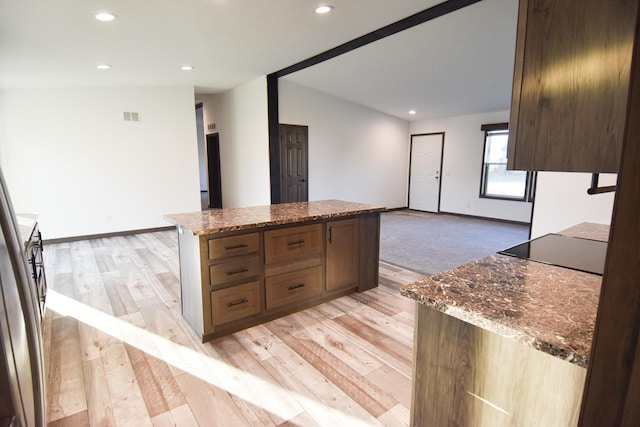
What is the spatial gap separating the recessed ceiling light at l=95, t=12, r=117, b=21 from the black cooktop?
337 cm

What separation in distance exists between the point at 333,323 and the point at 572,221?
2151 millimetres

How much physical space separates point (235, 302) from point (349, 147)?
17.9 ft

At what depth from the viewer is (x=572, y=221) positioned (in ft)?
9.16

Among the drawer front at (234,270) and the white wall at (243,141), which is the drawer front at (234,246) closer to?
the drawer front at (234,270)

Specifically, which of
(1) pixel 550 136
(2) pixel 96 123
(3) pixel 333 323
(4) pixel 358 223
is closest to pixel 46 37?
(2) pixel 96 123

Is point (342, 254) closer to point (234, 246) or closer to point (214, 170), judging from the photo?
point (234, 246)

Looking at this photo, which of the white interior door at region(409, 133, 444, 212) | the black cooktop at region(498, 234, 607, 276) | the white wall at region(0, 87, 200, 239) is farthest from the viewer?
the white interior door at region(409, 133, 444, 212)

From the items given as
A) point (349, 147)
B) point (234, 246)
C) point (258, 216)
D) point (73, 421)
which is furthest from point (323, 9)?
point (349, 147)

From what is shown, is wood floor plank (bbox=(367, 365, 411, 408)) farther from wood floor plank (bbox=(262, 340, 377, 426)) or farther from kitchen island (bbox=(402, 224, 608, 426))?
kitchen island (bbox=(402, 224, 608, 426))

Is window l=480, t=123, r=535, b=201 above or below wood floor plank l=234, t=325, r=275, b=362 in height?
above

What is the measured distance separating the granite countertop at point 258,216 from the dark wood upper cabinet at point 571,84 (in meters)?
1.84

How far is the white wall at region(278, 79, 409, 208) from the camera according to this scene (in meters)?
6.54

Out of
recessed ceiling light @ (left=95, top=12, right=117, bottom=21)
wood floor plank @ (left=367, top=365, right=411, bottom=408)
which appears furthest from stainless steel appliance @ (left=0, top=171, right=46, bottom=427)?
recessed ceiling light @ (left=95, top=12, right=117, bottom=21)

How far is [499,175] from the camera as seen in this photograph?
7191 mm
